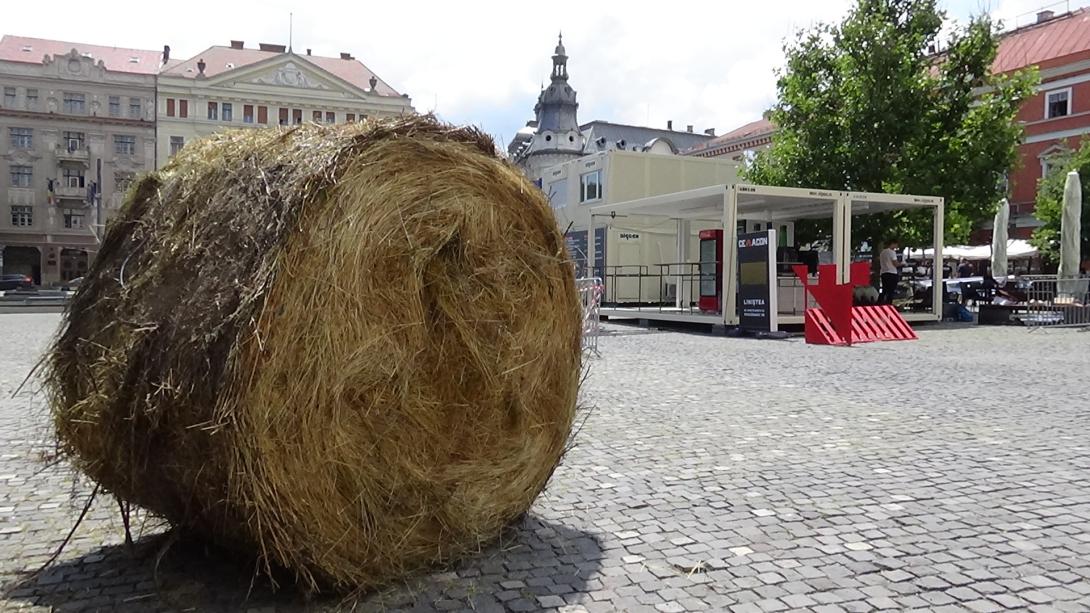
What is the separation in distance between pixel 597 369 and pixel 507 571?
A: 736cm

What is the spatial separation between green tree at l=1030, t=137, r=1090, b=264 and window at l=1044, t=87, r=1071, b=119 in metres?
6.60

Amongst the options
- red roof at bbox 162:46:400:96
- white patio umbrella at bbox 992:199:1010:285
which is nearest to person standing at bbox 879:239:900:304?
white patio umbrella at bbox 992:199:1010:285

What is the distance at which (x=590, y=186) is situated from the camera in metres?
32.1

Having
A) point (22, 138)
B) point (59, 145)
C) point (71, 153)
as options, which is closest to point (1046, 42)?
point (71, 153)

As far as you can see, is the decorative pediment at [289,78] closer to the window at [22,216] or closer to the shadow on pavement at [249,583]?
the window at [22,216]

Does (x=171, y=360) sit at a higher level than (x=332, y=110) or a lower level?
lower

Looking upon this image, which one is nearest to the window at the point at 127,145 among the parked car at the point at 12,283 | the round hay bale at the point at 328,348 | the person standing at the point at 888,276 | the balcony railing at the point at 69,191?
the balcony railing at the point at 69,191

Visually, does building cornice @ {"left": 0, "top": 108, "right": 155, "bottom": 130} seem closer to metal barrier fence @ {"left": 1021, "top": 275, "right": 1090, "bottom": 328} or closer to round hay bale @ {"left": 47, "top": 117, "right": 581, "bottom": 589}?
metal barrier fence @ {"left": 1021, "top": 275, "right": 1090, "bottom": 328}

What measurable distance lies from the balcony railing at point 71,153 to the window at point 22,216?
4.49 meters

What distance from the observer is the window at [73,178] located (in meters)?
65.5

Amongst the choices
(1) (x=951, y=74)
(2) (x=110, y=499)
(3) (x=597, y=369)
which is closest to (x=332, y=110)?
(1) (x=951, y=74)

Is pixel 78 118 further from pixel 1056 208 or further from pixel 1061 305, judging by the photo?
pixel 1061 305

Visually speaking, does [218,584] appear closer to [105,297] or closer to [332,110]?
[105,297]

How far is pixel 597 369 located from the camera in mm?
10930
